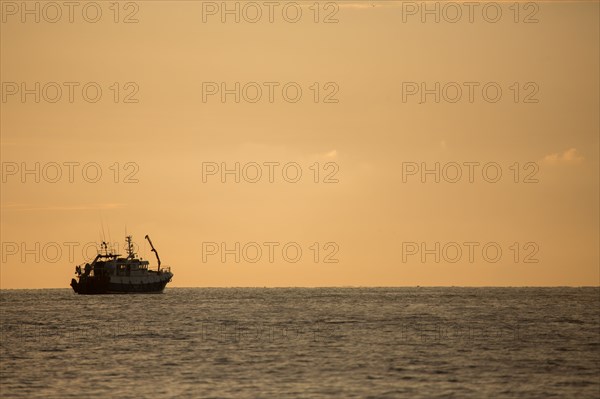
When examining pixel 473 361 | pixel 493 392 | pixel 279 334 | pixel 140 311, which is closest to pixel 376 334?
pixel 279 334

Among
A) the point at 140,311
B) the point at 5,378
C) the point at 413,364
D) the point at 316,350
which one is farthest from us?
the point at 140,311

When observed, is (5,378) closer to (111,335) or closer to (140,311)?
(111,335)

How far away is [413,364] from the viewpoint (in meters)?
74.1

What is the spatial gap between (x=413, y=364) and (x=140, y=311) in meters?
95.0

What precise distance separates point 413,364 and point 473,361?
485 centimetres

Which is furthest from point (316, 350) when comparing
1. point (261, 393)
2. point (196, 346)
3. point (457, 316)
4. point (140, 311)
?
point (140, 311)

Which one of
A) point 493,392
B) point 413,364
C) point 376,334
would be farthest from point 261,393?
point 376,334

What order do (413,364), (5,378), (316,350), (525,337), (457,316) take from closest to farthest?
(5,378)
(413,364)
(316,350)
(525,337)
(457,316)

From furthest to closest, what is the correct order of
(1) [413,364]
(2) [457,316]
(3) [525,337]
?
(2) [457,316]
(3) [525,337]
(1) [413,364]

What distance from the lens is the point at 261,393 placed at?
194 feet

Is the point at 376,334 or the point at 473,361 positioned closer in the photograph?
the point at 473,361

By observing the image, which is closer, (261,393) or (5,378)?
(261,393)

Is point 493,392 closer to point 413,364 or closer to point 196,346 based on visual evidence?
point 413,364

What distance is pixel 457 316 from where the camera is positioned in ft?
485
